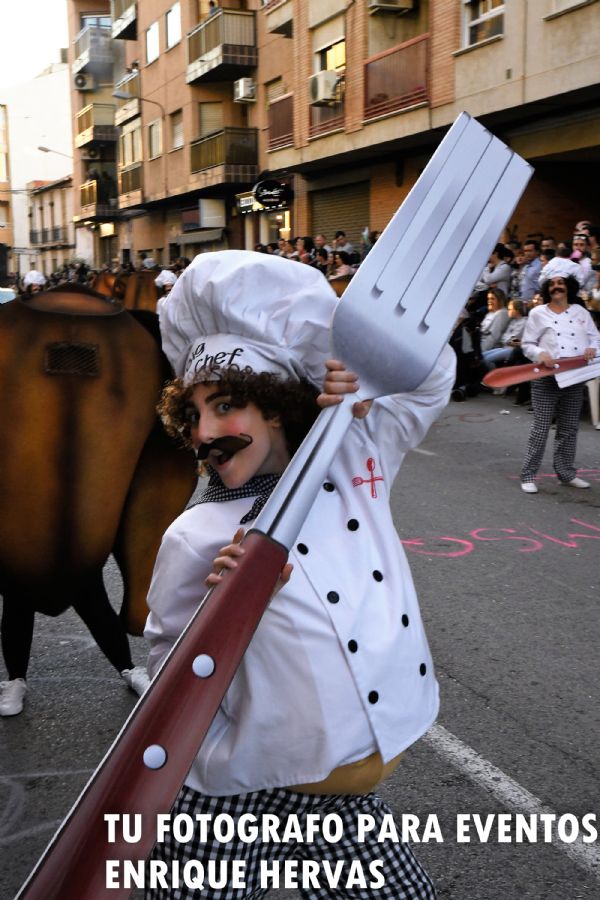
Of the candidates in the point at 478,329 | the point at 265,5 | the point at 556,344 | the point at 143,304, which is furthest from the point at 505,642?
the point at 265,5

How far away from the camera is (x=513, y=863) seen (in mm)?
2604

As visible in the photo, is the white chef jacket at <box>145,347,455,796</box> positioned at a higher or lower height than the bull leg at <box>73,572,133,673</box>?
higher

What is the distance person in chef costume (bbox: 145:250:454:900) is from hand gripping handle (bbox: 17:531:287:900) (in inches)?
7.8

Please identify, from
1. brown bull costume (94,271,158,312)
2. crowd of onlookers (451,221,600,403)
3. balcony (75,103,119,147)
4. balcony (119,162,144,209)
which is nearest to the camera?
brown bull costume (94,271,158,312)

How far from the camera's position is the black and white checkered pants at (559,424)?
750 cm

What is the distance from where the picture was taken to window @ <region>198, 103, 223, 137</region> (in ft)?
95.1

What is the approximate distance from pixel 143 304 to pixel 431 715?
2.93m

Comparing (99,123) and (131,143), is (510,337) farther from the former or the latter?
(99,123)

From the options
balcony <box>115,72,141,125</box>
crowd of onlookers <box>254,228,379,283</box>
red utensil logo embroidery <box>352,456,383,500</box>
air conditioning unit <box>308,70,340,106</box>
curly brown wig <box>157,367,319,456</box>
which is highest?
balcony <box>115,72,141,125</box>

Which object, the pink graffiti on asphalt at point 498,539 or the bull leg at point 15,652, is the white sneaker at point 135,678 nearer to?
the bull leg at point 15,652

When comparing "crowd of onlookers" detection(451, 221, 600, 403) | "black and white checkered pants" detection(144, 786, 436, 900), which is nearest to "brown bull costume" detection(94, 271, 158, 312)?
"black and white checkered pants" detection(144, 786, 436, 900)

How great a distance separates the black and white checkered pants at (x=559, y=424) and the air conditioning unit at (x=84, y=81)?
40604mm

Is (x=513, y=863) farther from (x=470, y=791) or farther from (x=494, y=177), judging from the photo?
(x=494, y=177)

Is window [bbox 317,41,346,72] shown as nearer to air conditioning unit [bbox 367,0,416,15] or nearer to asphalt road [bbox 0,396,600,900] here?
air conditioning unit [bbox 367,0,416,15]
